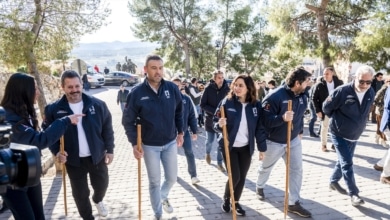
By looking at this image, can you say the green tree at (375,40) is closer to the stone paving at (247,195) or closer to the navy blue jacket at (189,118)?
the stone paving at (247,195)

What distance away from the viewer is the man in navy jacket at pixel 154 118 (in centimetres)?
374

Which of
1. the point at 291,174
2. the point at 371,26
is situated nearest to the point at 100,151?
the point at 291,174

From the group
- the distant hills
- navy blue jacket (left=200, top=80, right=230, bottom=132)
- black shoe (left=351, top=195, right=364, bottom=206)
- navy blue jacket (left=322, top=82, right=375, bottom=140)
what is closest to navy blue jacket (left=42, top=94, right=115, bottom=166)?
navy blue jacket (left=200, top=80, right=230, bottom=132)

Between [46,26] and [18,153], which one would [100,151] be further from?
[46,26]

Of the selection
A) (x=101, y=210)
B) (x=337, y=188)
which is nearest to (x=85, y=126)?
(x=101, y=210)

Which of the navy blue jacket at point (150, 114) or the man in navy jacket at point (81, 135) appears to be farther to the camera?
the navy blue jacket at point (150, 114)

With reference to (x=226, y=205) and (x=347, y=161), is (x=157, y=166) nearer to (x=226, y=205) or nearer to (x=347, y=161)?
(x=226, y=205)

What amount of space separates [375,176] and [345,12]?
10.3m

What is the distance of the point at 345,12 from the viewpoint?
13961mm

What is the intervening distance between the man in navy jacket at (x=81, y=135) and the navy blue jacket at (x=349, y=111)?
3.03 metres

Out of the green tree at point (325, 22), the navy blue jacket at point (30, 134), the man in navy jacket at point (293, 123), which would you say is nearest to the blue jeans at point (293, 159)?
the man in navy jacket at point (293, 123)

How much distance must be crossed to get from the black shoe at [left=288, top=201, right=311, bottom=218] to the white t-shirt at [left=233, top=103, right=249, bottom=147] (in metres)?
1.09

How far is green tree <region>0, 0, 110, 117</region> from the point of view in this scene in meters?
6.70

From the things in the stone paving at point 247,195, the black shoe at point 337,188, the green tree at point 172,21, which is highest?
the green tree at point 172,21
